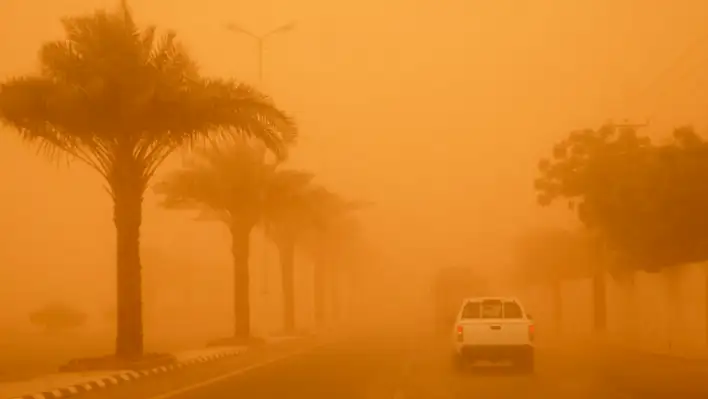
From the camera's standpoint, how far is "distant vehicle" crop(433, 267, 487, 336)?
2438 inches

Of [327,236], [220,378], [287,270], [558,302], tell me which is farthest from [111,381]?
[558,302]

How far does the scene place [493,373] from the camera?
2748 centimetres

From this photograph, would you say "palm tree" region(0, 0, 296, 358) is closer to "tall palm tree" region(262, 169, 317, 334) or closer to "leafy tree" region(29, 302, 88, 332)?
"tall palm tree" region(262, 169, 317, 334)

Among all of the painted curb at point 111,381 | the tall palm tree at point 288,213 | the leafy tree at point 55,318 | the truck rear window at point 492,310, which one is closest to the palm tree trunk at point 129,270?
the painted curb at point 111,381

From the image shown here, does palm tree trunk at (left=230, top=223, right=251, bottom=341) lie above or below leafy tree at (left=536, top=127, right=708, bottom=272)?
below

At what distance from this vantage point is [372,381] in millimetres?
23969

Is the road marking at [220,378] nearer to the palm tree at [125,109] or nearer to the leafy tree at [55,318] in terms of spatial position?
the palm tree at [125,109]

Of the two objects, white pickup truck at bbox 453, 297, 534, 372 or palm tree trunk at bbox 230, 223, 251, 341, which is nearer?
white pickup truck at bbox 453, 297, 534, 372

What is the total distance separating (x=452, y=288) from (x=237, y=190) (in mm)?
23886

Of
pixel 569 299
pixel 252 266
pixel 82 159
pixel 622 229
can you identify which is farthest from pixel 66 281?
pixel 82 159

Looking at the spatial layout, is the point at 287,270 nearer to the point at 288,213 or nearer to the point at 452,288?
the point at 288,213

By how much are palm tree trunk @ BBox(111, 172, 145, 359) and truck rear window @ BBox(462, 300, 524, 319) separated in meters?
8.02

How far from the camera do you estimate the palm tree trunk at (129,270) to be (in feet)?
91.1

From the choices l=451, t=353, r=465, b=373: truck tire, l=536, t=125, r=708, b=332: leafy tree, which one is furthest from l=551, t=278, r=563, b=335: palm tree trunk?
l=451, t=353, r=465, b=373: truck tire
